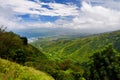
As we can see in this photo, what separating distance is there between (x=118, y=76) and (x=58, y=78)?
1974 cm

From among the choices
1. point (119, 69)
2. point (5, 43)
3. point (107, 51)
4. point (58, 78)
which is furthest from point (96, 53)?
point (5, 43)

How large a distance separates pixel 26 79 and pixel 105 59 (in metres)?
51.8

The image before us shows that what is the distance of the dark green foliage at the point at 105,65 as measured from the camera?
64938mm

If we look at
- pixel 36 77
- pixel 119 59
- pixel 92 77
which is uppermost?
pixel 36 77

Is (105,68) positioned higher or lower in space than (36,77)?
lower

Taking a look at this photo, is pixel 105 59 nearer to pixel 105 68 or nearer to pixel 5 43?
pixel 105 68

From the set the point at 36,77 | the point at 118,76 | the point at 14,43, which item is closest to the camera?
the point at 36,77

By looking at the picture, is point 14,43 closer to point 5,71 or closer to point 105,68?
point 105,68

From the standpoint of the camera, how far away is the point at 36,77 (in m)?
17.0

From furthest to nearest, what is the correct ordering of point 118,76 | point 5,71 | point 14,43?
point 14,43 < point 118,76 < point 5,71

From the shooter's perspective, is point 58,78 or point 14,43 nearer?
point 58,78

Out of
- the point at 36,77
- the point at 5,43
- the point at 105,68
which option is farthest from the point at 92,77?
the point at 36,77

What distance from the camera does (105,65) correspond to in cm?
6619

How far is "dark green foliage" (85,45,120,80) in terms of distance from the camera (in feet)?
213
